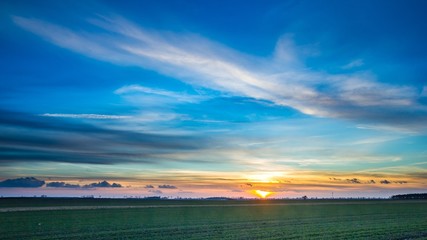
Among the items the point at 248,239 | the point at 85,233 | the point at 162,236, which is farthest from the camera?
the point at 85,233

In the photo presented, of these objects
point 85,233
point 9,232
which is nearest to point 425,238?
point 85,233

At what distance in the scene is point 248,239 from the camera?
32688 mm

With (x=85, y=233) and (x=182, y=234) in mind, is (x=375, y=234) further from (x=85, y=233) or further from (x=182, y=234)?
(x=85, y=233)

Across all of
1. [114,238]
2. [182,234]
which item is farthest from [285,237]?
[114,238]

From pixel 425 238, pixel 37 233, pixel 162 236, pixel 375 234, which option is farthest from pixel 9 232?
pixel 425 238

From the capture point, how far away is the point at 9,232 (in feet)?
126

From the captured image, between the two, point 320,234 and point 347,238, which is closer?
point 347,238

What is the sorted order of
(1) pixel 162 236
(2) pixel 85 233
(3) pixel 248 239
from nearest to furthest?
(3) pixel 248 239 < (1) pixel 162 236 < (2) pixel 85 233

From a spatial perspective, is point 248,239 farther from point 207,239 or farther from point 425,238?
point 425,238

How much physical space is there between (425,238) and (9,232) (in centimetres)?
3715

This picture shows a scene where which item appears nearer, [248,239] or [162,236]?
[248,239]

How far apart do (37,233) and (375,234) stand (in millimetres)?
30884

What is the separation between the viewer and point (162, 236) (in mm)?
34969

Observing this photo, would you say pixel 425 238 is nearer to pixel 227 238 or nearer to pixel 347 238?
pixel 347 238
